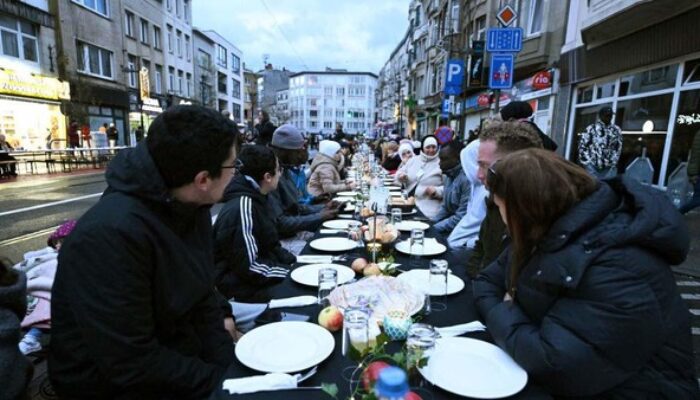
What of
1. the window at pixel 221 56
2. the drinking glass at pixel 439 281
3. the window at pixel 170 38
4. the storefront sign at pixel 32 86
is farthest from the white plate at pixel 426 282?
the window at pixel 221 56

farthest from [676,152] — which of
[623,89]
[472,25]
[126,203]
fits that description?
[472,25]

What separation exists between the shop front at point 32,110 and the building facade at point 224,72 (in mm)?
20382

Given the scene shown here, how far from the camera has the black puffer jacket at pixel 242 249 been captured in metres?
2.64

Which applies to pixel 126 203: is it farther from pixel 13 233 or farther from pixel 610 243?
pixel 13 233

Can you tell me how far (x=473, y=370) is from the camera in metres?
1.44

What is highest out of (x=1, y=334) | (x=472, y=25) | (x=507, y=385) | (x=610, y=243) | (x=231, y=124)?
(x=472, y=25)

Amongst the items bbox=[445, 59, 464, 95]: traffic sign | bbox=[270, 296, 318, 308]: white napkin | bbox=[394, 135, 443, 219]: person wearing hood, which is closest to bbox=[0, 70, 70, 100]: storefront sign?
bbox=[394, 135, 443, 219]: person wearing hood

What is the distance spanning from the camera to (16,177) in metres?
13.1

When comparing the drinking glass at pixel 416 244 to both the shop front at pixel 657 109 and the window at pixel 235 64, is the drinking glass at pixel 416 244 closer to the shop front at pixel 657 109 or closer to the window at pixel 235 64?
the shop front at pixel 657 109

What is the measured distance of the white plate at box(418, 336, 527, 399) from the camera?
1.33m

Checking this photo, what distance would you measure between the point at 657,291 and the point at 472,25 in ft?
75.2

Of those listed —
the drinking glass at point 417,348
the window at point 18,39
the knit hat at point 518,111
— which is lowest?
the drinking glass at point 417,348

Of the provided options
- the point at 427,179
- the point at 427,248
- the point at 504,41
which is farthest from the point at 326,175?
the point at 504,41

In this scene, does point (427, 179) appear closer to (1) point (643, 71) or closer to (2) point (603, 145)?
(2) point (603, 145)
